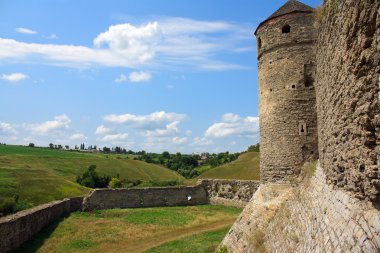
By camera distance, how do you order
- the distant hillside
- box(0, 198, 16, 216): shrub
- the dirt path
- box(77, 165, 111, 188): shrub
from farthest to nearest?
box(77, 165, 111, 188): shrub → the distant hillside → box(0, 198, 16, 216): shrub → the dirt path

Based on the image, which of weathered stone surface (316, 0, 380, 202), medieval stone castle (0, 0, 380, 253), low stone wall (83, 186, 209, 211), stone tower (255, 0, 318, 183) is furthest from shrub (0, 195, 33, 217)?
weathered stone surface (316, 0, 380, 202)

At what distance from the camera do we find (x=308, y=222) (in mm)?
8375

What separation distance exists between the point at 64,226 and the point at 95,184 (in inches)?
1416

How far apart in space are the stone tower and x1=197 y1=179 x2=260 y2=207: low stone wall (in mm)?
13533

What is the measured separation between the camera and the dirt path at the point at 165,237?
17.4 meters

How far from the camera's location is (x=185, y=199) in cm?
3122

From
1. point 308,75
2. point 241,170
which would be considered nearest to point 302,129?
point 308,75

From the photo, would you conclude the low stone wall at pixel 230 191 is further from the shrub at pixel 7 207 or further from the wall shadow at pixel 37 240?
the shrub at pixel 7 207

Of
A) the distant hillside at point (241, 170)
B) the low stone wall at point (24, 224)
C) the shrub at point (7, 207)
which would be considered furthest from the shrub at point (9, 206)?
the distant hillside at point (241, 170)

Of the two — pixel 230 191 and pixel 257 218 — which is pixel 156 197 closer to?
pixel 230 191

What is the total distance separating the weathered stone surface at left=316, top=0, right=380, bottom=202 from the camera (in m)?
5.16

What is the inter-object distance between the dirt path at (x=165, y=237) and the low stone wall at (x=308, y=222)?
5661mm

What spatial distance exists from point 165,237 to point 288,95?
10516 millimetres

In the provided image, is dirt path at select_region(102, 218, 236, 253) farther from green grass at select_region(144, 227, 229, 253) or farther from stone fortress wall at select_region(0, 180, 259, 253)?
stone fortress wall at select_region(0, 180, 259, 253)
